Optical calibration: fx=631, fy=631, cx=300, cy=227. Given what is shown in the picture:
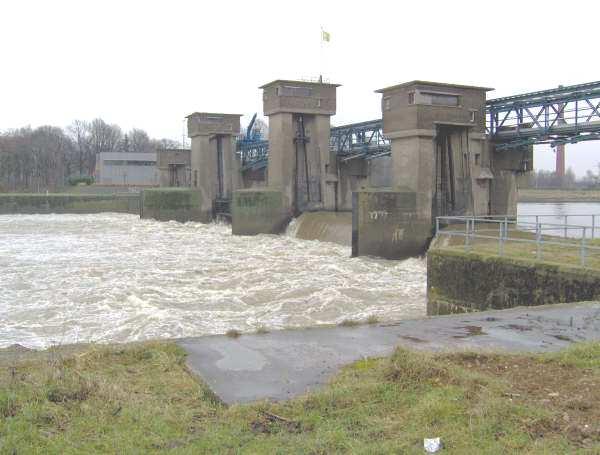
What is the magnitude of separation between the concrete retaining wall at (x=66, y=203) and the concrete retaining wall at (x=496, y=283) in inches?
1911

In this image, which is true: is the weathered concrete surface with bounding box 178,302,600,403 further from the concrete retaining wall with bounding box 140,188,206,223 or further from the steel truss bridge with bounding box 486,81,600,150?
the concrete retaining wall with bounding box 140,188,206,223

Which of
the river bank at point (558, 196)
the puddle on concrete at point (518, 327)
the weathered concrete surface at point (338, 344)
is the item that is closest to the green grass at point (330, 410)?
the weathered concrete surface at point (338, 344)

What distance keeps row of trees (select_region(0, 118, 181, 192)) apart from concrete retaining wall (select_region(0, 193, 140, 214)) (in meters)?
22.8

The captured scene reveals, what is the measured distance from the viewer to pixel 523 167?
2702 centimetres

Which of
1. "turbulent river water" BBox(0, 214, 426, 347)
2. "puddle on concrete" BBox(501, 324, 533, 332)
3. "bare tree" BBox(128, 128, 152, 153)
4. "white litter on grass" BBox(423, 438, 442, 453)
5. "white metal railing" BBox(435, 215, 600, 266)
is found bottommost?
"turbulent river water" BBox(0, 214, 426, 347)

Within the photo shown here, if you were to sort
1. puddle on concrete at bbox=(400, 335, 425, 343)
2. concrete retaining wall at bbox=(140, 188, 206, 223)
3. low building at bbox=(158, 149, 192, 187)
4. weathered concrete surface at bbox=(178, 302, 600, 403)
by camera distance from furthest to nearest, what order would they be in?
low building at bbox=(158, 149, 192, 187), concrete retaining wall at bbox=(140, 188, 206, 223), puddle on concrete at bbox=(400, 335, 425, 343), weathered concrete surface at bbox=(178, 302, 600, 403)

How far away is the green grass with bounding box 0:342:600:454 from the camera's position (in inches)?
171

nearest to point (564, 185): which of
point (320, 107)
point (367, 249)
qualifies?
point (320, 107)

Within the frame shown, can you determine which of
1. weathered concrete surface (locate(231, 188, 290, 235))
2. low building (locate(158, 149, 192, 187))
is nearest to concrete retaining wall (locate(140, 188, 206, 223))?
weathered concrete surface (locate(231, 188, 290, 235))

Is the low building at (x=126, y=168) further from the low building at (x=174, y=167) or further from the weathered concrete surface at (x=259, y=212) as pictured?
the weathered concrete surface at (x=259, y=212)

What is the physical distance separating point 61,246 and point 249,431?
28.3 m

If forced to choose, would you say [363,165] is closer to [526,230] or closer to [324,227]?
[324,227]

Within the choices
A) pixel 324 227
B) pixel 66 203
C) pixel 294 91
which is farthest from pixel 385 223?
pixel 66 203

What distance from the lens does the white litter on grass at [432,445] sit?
425 centimetres
